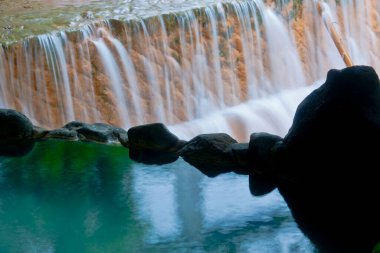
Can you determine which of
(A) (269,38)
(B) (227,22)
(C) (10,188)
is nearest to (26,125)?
(C) (10,188)

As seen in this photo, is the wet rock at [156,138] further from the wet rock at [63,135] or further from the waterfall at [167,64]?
the waterfall at [167,64]

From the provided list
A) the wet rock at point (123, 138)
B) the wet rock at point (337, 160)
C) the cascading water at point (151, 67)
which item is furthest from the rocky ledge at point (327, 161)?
the cascading water at point (151, 67)

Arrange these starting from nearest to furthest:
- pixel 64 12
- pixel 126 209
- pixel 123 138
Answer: pixel 126 209 < pixel 123 138 < pixel 64 12

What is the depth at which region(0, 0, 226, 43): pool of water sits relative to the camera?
31.7 ft

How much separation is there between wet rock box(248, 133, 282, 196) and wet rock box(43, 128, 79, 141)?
80.6 inches

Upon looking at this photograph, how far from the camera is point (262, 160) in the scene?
694 centimetres

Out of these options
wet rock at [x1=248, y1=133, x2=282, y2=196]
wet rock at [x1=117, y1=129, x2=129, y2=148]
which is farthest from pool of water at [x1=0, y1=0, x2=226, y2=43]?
wet rock at [x1=248, y1=133, x2=282, y2=196]

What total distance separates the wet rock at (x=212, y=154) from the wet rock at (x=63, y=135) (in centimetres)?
140

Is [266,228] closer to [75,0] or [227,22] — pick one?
[227,22]

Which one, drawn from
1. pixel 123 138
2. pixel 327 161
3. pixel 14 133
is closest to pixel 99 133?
pixel 123 138

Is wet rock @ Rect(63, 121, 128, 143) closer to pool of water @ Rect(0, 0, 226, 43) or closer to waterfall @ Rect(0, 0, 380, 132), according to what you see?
waterfall @ Rect(0, 0, 380, 132)

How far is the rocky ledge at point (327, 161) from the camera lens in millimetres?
6031

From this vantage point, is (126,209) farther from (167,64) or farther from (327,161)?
(167,64)

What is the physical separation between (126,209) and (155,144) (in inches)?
47.0
